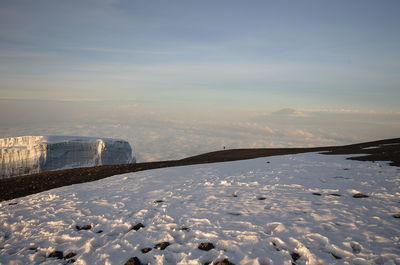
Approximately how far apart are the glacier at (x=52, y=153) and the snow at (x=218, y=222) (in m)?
43.2

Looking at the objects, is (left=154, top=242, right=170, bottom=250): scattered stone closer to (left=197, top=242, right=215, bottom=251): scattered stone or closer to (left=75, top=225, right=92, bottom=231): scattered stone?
(left=197, top=242, right=215, bottom=251): scattered stone

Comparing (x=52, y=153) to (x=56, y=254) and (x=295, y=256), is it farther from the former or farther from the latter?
(x=295, y=256)

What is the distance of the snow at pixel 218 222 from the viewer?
561cm

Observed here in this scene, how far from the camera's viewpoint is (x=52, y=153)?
49844mm

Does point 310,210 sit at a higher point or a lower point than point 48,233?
higher

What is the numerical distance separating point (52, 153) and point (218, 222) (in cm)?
5240

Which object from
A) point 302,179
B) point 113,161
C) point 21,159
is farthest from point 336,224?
point 21,159

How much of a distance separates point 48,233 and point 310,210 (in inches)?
320

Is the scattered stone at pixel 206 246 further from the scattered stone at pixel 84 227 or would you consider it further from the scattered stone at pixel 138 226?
the scattered stone at pixel 84 227

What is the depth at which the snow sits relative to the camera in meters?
5.61

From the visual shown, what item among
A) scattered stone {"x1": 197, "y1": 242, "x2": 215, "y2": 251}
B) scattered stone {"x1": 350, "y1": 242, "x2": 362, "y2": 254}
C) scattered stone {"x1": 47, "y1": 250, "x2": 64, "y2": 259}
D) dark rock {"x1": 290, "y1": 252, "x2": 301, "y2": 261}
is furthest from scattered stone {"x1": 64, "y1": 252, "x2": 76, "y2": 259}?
scattered stone {"x1": 350, "y1": 242, "x2": 362, "y2": 254}

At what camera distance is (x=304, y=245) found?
571 centimetres

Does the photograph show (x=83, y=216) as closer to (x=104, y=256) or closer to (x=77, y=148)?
(x=104, y=256)

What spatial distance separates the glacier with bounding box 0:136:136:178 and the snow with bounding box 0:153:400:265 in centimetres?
4324
